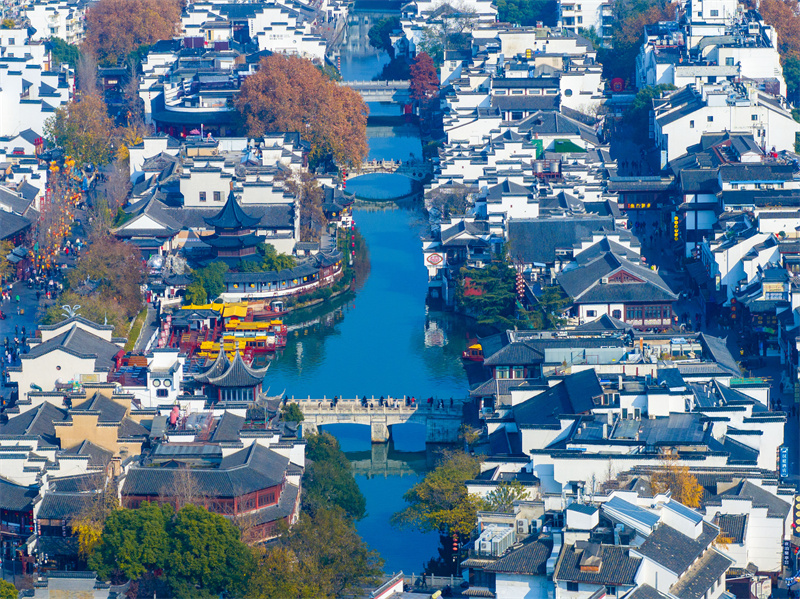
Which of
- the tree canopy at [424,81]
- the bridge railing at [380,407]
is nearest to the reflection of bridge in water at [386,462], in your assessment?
the bridge railing at [380,407]

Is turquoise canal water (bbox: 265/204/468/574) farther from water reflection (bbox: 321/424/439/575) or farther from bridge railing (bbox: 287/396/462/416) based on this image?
bridge railing (bbox: 287/396/462/416)

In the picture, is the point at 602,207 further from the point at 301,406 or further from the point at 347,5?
the point at 347,5

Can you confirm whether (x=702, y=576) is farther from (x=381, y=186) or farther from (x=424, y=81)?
(x=424, y=81)

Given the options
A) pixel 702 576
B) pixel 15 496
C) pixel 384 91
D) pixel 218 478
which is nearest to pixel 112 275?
pixel 15 496

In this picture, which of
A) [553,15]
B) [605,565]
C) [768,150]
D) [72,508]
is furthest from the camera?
[553,15]

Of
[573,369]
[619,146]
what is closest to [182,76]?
[619,146]

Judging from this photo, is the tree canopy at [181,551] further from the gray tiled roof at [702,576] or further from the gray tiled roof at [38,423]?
the gray tiled roof at [702,576]

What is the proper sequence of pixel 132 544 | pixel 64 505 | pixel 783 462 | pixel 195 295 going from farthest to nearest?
pixel 195 295 → pixel 783 462 → pixel 64 505 → pixel 132 544
